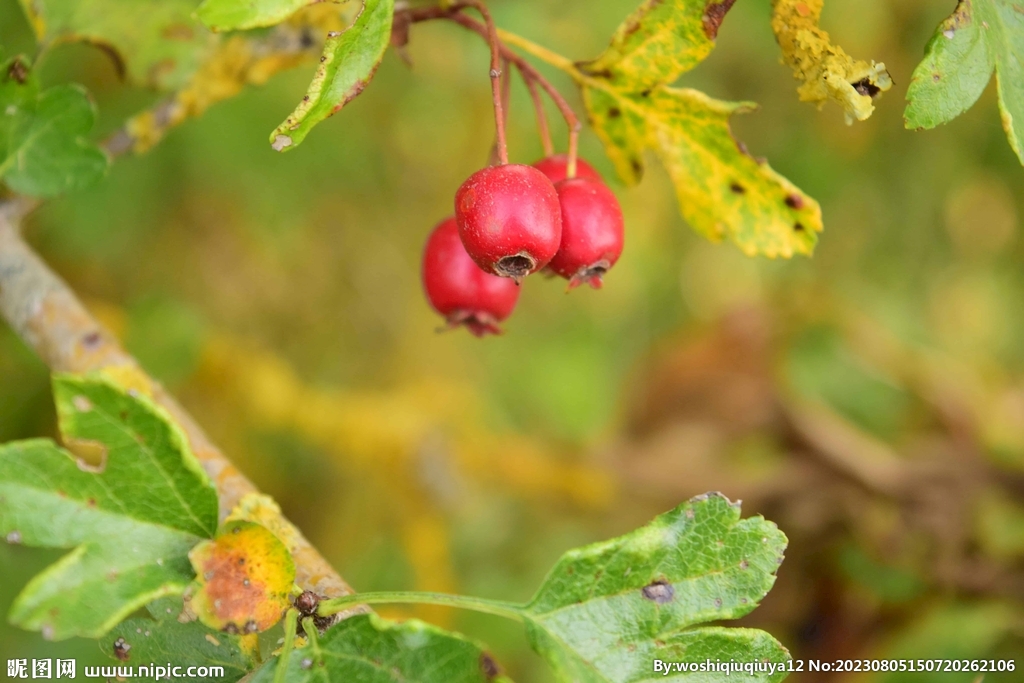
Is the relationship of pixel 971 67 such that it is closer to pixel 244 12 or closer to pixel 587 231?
pixel 587 231

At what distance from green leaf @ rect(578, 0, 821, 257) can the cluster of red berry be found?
100 mm

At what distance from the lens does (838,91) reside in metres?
0.94

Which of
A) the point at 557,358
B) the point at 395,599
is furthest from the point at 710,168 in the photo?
the point at 557,358

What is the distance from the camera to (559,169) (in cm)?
113

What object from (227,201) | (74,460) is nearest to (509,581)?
(227,201)

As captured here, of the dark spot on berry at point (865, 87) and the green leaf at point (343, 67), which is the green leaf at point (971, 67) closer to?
the dark spot on berry at point (865, 87)

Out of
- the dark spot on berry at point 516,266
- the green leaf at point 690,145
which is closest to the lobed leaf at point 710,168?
the green leaf at point 690,145

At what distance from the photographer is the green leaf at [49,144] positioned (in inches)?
44.2

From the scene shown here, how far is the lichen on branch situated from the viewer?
0.93m

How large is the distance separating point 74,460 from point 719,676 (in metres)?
0.70

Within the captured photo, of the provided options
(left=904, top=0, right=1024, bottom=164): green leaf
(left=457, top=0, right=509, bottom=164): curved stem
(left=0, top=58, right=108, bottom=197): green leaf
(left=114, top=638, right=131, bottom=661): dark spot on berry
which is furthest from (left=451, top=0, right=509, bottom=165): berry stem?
(left=114, top=638, right=131, bottom=661): dark spot on berry

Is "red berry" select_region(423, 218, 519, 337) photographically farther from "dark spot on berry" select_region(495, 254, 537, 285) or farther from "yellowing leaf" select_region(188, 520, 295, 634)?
"yellowing leaf" select_region(188, 520, 295, 634)

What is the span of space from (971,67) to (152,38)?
44.5 inches

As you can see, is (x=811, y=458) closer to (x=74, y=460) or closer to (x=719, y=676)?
(x=719, y=676)
